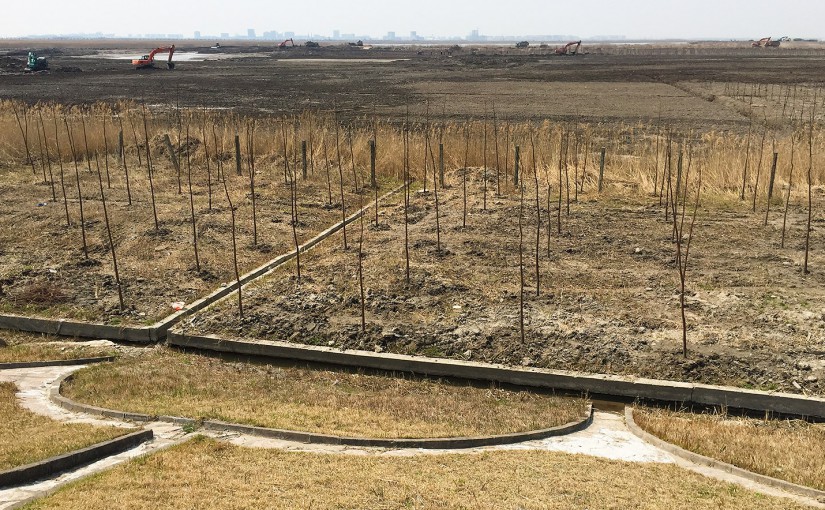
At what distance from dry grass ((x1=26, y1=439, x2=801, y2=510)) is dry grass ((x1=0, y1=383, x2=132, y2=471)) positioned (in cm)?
76

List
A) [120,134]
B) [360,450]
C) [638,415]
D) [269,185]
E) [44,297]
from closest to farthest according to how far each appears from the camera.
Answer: [360,450] < [638,415] < [44,297] < [269,185] < [120,134]

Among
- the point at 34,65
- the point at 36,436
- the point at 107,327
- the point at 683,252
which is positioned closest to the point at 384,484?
the point at 36,436

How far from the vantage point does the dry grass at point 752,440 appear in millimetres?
9062

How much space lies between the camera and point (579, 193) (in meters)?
22.0

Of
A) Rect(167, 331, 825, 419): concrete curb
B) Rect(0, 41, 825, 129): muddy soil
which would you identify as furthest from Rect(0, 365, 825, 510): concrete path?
Rect(0, 41, 825, 129): muddy soil

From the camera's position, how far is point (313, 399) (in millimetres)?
11547

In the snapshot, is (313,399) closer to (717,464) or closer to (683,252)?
(717,464)

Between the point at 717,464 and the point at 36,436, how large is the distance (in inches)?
282

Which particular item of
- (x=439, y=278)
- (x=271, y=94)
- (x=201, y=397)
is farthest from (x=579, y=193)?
(x=271, y=94)

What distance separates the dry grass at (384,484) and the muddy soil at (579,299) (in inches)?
148

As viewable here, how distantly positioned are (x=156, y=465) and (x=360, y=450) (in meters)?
2.16

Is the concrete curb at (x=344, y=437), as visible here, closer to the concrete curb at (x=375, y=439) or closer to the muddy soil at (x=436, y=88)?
the concrete curb at (x=375, y=439)

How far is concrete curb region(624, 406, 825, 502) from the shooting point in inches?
331

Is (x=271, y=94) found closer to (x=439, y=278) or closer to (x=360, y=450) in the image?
(x=439, y=278)
